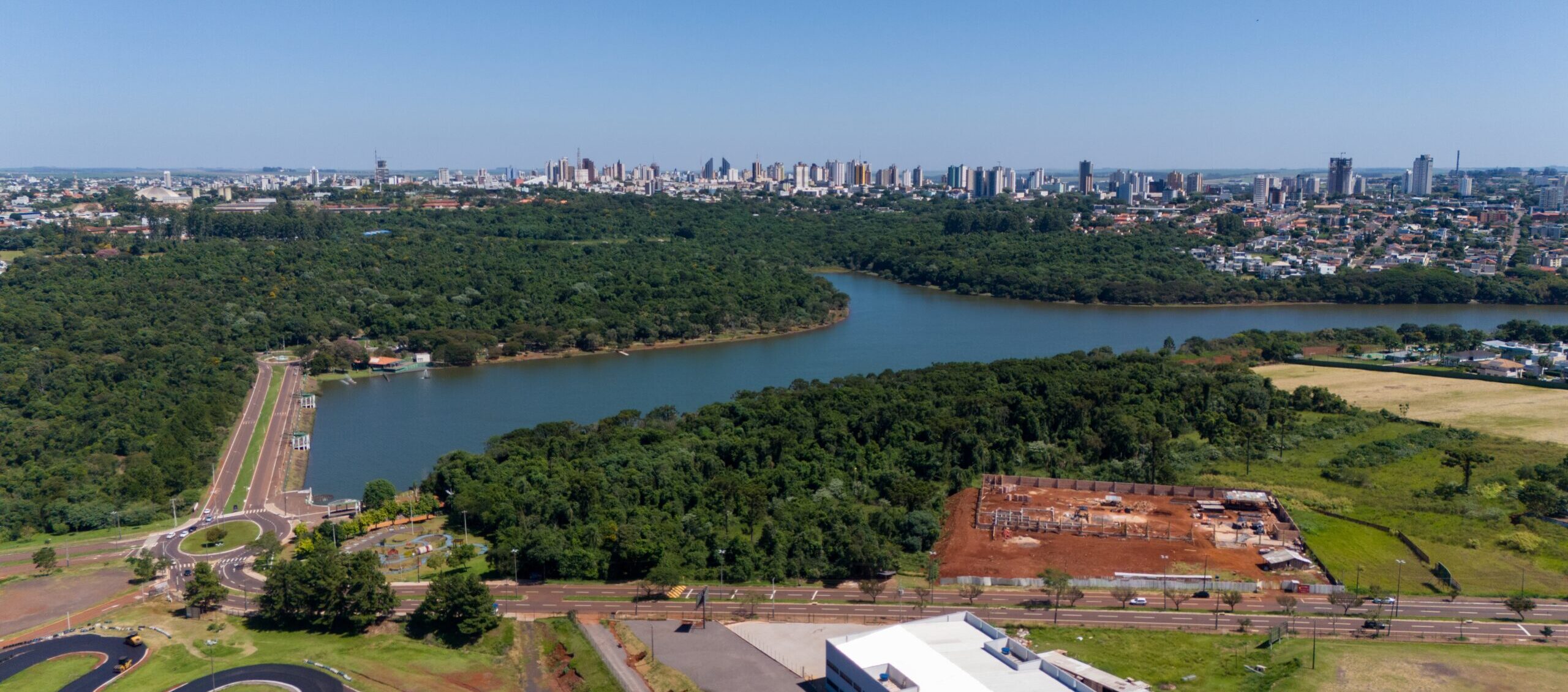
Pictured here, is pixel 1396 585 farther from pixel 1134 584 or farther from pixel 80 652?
pixel 80 652

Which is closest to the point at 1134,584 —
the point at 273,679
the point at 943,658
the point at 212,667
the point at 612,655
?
the point at 943,658

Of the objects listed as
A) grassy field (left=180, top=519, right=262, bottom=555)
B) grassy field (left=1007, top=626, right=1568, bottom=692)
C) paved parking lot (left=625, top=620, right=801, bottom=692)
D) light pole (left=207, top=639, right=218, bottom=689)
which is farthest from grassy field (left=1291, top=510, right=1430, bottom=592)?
grassy field (left=180, top=519, right=262, bottom=555)

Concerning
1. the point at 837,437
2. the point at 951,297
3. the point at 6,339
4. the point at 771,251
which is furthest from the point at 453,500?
the point at 771,251

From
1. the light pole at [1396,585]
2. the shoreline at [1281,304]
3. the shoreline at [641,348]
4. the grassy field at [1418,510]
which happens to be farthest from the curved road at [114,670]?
the shoreline at [1281,304]

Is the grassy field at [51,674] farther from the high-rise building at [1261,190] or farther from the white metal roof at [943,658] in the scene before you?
the high-rise building at [1261,190]

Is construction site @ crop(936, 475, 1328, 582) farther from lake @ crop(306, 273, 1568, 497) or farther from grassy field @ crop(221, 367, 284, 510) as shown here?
grassy field @ crop(221, 367, 284, 510)

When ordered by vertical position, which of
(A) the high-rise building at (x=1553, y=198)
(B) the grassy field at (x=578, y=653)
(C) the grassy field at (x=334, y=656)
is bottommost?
(C) the grassy field at (x=334, y=656)
